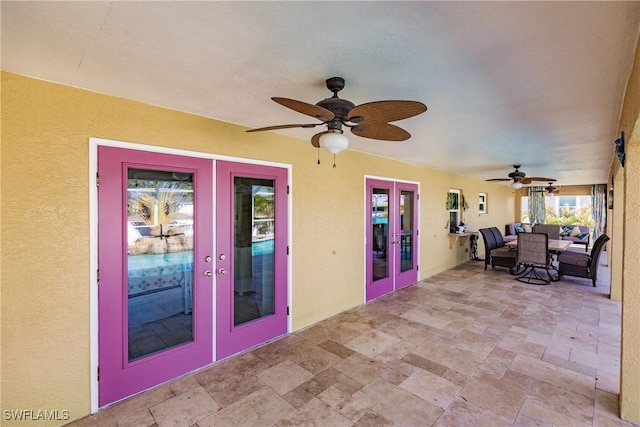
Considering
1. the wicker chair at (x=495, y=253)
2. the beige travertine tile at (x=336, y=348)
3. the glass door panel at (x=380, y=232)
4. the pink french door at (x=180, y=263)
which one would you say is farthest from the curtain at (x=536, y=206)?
the pink french door at (x=180, y=263)

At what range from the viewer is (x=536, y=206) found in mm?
11859

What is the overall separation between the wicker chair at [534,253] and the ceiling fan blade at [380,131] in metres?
5.32

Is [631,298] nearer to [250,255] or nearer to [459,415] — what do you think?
[459,415]

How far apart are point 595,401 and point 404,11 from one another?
3.20 meters

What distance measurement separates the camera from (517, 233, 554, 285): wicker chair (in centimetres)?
589

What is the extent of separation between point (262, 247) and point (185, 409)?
162cm

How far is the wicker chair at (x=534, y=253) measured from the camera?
589cm

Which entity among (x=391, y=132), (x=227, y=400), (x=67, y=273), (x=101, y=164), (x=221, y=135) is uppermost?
(x=221, y=135)

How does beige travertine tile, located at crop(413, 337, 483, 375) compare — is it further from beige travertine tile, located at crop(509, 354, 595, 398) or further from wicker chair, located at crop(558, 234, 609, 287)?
wicker chair, located at crop(558, 234, 609, 287)

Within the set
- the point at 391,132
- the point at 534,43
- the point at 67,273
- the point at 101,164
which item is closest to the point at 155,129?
the point at 101,164

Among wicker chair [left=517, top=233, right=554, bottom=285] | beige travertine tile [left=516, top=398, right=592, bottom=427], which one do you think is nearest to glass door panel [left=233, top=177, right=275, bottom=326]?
beige travertine tile [left=516, top=398, right=592, bottom=427]

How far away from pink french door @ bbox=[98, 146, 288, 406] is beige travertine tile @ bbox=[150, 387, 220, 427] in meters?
0.33

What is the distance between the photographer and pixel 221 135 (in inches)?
115

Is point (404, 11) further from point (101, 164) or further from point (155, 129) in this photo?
point (101, 164)
